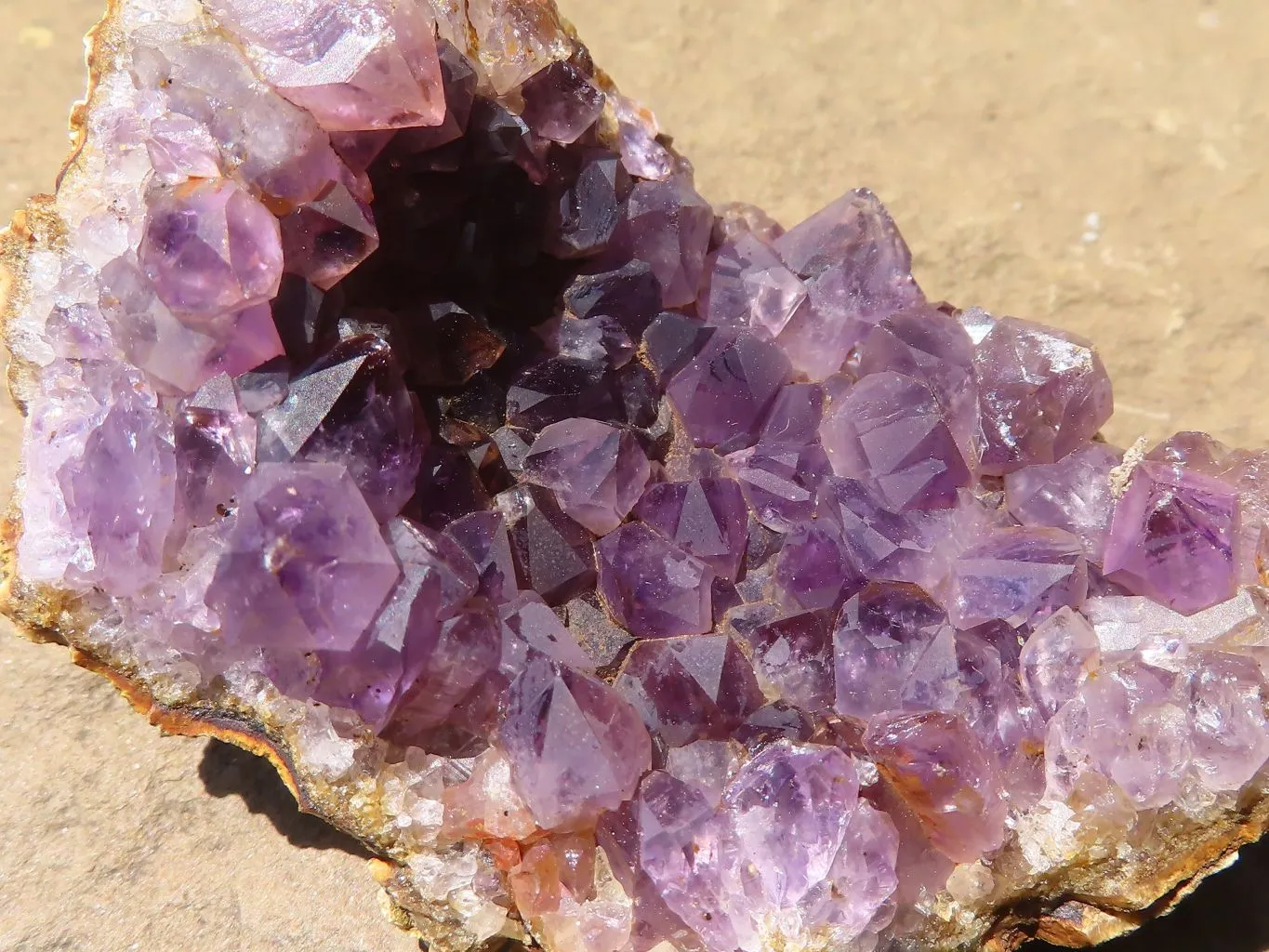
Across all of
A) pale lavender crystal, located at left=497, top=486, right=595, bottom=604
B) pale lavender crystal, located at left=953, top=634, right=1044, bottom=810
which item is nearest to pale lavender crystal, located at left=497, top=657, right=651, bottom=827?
pale lavender crystal, located at left=497, top=486, right=595, bottom=604

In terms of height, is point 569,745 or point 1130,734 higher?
point 1130,734

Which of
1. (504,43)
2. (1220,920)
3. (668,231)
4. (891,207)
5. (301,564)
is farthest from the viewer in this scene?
(891,207)

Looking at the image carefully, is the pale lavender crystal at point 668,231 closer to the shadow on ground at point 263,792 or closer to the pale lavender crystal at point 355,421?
the pale lavender crystal at point 355,421

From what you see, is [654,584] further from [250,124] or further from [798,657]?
[250,124]

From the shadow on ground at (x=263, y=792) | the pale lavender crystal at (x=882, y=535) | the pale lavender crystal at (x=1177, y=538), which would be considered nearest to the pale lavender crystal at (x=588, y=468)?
the pale lavender crystal at (x=882, y=535)

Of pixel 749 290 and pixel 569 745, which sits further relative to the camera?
pixel 749 290

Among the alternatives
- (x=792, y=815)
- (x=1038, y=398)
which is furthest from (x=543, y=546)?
(x=1038, y=398)

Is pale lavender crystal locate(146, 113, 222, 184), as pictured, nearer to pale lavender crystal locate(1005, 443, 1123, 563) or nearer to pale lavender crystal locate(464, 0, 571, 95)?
pale lavender crystal locate(464, 0, 571, 95)
